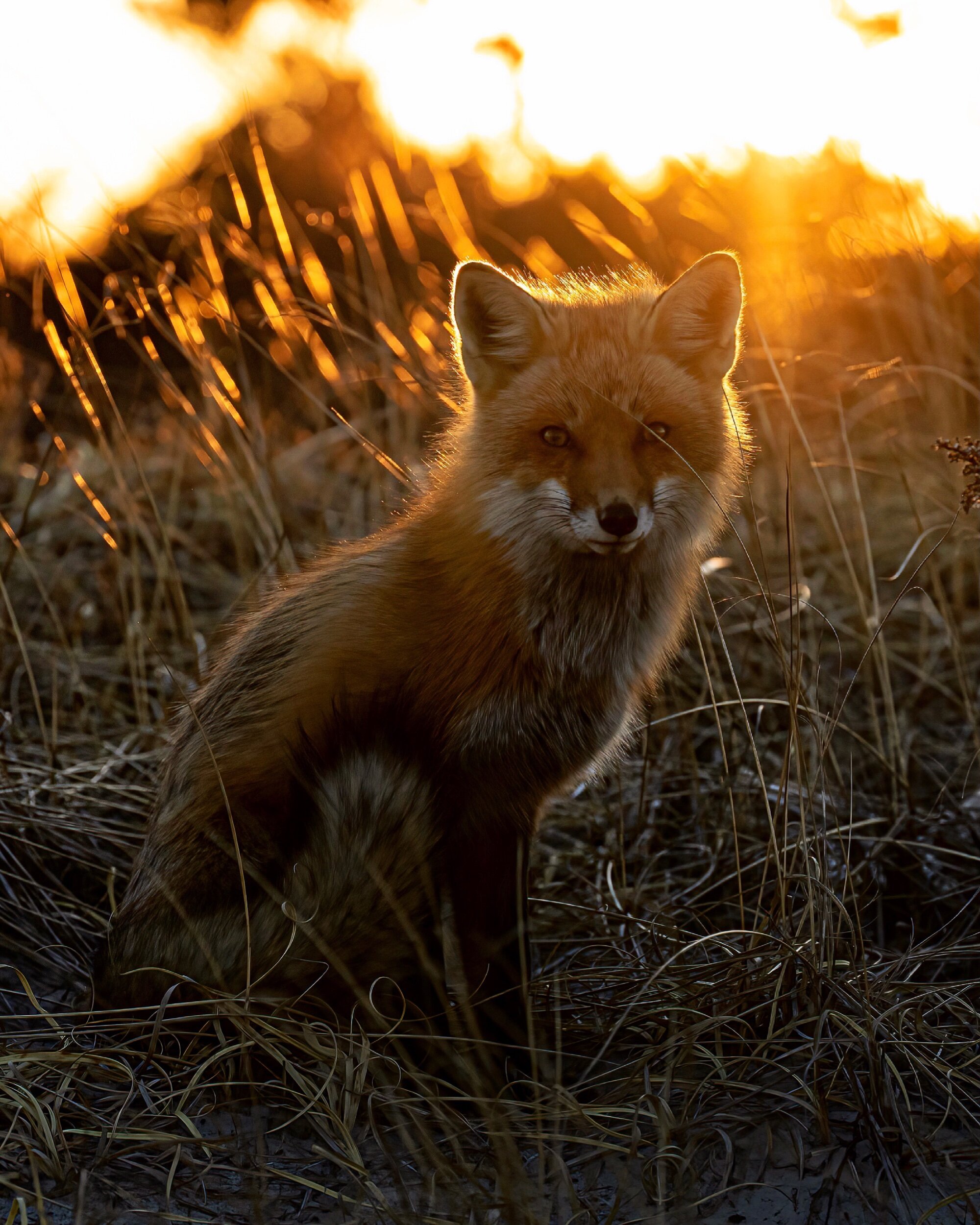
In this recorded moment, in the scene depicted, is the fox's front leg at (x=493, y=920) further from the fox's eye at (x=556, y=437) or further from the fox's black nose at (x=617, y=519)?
the fox's eye at (x=556, y=437)

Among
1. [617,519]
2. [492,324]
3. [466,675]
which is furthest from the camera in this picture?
[492,324]

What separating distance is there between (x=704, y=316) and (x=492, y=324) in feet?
1.76

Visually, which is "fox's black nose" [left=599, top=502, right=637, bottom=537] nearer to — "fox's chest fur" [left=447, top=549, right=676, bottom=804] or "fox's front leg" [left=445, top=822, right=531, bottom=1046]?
"fox's chest fur" [left=447, top=549, right=676, bottom=804]

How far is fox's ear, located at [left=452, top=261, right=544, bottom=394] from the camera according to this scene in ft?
8.41

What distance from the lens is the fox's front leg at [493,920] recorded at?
2320 millimetres

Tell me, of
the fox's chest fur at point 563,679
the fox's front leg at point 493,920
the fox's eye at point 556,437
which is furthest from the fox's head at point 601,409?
the fox's front leg at point 493,920

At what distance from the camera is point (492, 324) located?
265cm

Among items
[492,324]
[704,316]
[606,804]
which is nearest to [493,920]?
[606,804]

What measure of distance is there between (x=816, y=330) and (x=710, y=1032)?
4.27 metres

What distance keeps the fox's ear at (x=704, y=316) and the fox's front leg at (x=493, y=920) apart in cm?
124

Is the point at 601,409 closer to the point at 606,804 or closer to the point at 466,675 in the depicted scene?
the point at 466,675

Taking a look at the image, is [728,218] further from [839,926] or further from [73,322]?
[839,926]

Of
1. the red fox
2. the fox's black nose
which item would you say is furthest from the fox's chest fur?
the fox's black nose

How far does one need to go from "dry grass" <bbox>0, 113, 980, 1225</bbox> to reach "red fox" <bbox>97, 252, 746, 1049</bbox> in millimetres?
176
